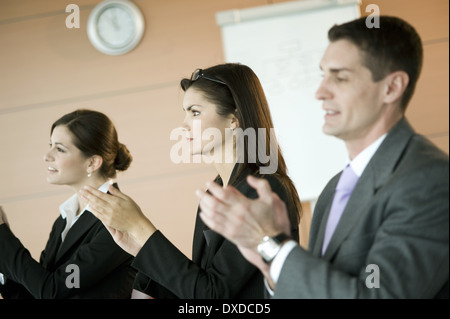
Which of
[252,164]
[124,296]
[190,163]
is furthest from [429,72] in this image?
[124,296]

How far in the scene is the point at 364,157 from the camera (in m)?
1.26

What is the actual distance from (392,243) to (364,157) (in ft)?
1.00

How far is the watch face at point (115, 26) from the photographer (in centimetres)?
426

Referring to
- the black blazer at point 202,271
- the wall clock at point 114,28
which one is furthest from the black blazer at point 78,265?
the wall clock at point 114,28

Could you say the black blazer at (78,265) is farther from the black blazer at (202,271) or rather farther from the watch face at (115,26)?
the watch face at (115,26)

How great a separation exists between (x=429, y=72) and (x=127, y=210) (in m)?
3.49

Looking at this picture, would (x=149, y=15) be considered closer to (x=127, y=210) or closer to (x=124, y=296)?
(x=124, y=296)

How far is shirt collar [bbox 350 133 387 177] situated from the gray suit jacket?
86 millimetres

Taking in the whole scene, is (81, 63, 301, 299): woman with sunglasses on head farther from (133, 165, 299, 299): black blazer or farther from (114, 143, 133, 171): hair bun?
(114, 143, 133, 171): hair bun

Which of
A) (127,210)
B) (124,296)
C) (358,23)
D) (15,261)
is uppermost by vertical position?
(358,23)

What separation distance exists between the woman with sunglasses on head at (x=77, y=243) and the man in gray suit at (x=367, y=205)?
1.06 m

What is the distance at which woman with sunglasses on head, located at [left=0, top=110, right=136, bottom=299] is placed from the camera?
2064 mm

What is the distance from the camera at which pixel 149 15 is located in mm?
4309

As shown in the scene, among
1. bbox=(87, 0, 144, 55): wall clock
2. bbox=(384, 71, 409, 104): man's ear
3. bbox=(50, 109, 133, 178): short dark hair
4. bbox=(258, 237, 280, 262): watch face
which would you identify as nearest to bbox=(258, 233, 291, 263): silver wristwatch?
bbox=(258, 237, 280, 262): watch face
